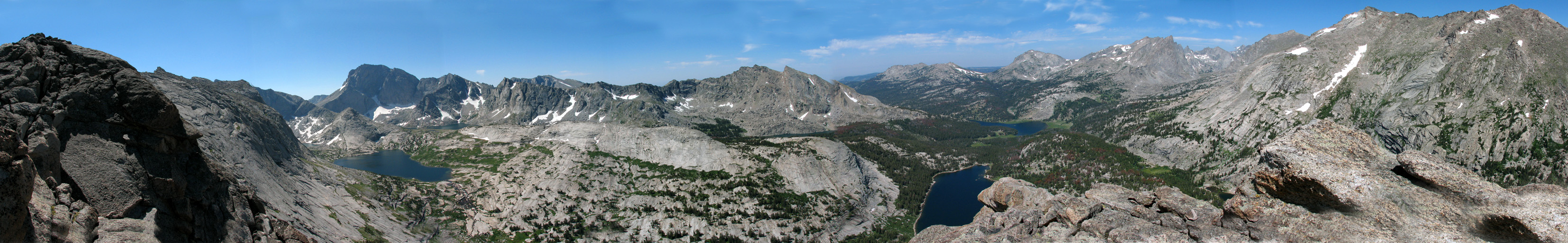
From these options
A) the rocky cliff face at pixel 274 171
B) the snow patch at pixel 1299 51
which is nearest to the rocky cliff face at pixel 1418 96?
the snow patch at pixel 1299 51

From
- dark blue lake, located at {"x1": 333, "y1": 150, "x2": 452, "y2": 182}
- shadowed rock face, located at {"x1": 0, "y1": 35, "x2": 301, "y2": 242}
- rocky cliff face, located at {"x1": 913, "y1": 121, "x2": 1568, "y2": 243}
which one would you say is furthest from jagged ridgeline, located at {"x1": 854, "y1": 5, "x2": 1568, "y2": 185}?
dark blue lake, located at {"x1": 333, "y1": 150, "x2": 452, "y2": 182}

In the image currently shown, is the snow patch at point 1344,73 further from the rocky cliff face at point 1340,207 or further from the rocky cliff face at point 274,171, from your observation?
the rocky cliff face at point 274,171

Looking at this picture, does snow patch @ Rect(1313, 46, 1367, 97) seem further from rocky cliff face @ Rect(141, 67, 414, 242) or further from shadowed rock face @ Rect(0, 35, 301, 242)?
rocky cliff face @ Rect(141, 67, 414, 242)

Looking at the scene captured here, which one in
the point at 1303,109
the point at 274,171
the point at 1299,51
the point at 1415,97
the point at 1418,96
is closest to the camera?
the point at 274,171

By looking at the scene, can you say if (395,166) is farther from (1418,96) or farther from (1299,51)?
(1299,51)

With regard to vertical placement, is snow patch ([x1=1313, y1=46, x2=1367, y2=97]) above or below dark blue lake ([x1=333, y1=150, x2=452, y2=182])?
above

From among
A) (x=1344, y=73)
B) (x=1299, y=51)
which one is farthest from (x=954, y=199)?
(x=1299, y=51)
